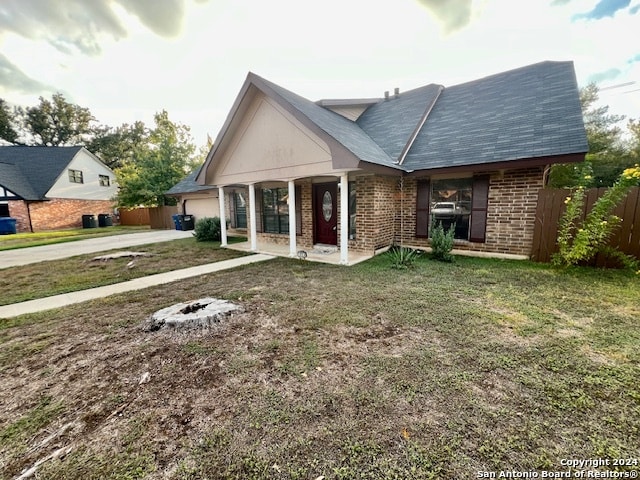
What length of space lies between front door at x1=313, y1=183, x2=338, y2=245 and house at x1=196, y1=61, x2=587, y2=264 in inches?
1.4

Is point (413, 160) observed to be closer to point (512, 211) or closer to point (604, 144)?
point (512, 211)

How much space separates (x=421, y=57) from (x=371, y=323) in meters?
12.2

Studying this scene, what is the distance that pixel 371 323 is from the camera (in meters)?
3.56

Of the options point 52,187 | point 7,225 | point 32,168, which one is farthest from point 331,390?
Result: point 32,168

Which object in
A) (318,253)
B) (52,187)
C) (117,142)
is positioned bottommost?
(318,253)

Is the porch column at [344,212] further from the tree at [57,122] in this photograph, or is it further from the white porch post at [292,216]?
the tree at [57,122]

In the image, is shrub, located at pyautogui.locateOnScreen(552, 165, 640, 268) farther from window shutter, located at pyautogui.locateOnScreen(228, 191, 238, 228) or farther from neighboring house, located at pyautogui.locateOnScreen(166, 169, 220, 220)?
neighboring house, located at pyautogui.locateOnScreen(166, 169, 220, 220)

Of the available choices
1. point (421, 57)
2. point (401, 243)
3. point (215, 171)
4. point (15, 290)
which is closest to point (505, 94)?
point (421, 57)

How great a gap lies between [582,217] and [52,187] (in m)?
31.6

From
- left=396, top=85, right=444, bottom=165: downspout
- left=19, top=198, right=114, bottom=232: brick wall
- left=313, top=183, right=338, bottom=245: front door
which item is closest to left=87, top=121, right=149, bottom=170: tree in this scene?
left=19, top=198, right=114, bottom=232: brick wall

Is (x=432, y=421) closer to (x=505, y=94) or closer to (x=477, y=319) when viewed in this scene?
(x=477, y=319)

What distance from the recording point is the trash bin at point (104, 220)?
22516mm

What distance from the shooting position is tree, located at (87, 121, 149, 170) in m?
34.3

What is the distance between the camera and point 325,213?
9.05 m
